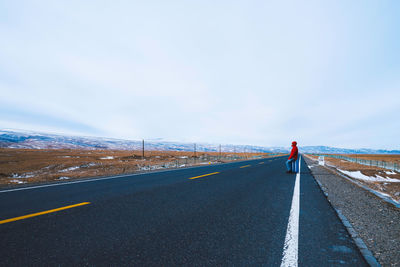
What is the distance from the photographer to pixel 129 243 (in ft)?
9.00

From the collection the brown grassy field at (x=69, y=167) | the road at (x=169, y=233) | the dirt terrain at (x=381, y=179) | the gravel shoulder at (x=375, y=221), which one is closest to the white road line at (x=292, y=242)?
the road at (x=169, y=233)

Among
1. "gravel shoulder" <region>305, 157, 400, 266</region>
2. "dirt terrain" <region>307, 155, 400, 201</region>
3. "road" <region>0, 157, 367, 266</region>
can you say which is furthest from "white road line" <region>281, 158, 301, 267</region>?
"dirt terrain" <region>307, 155, 400, 201</region>

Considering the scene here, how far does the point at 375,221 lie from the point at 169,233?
4139 millimetres

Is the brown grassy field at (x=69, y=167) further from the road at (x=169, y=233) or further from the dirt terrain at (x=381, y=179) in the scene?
the dirt terrain at (x=381, y=179)

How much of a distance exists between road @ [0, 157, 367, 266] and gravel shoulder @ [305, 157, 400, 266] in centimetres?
29

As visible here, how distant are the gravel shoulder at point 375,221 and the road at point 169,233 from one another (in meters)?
0.29

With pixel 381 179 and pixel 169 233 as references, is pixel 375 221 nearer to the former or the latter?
pixel 169 233

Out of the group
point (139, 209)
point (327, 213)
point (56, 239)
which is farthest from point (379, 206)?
point (56, 239)

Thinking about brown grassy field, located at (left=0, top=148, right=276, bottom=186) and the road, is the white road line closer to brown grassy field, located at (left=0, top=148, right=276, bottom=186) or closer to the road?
the road

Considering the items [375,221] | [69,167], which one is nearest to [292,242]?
[375,221]

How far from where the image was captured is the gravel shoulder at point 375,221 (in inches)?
104

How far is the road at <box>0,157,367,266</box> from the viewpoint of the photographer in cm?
239

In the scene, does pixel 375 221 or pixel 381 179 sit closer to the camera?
pixel 375 221

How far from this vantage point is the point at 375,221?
3.91 metres
